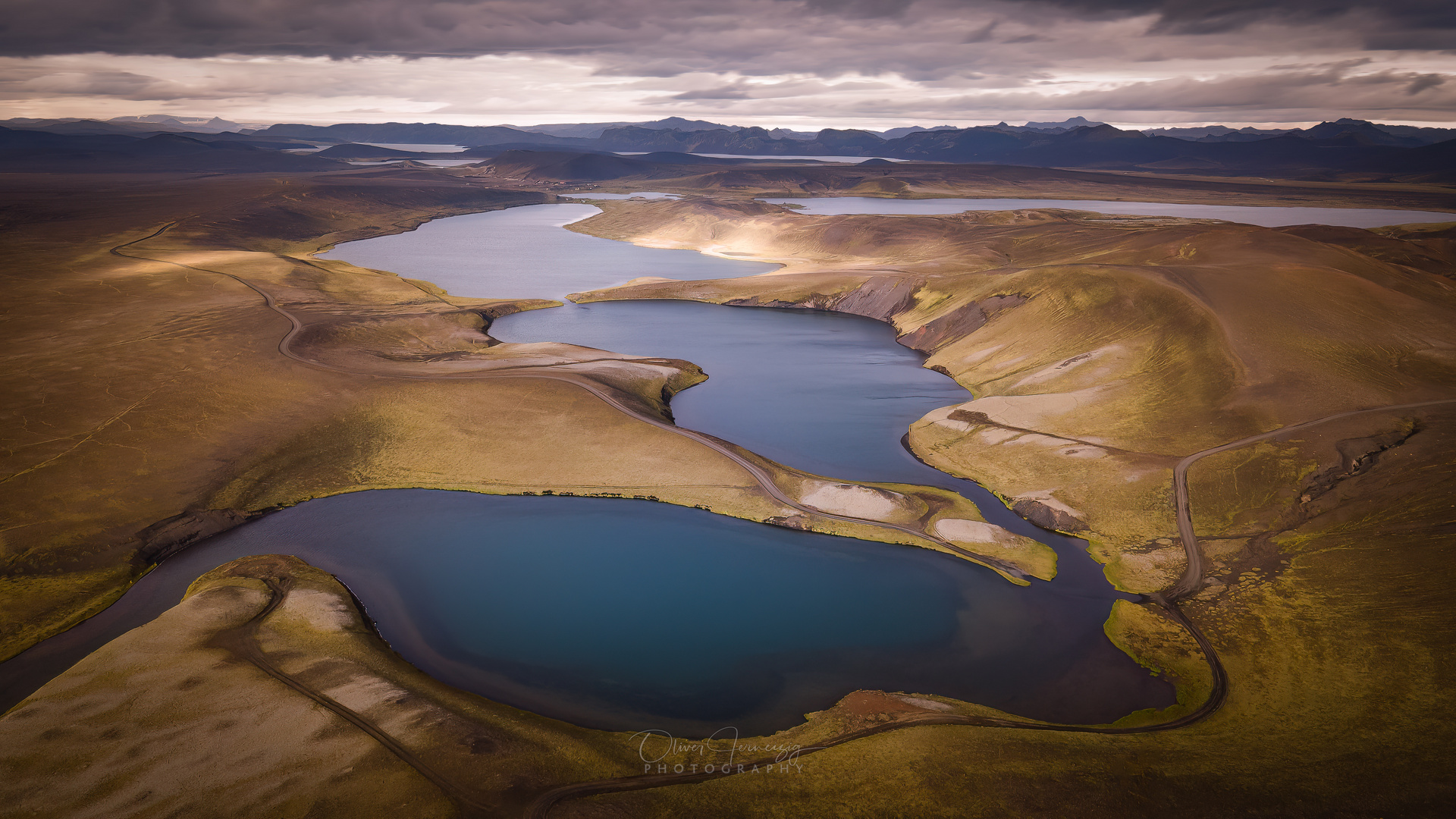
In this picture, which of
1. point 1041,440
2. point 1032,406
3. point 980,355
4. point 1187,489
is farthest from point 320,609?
point 980,355

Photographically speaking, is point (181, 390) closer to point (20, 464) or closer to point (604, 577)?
point (20, 464)

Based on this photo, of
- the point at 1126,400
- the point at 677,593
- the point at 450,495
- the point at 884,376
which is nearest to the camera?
the point at 677,593

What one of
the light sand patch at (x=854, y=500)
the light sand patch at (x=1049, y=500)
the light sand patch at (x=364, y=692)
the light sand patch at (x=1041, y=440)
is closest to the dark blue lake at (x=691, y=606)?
the light sand patch at (x=1049, y=500)

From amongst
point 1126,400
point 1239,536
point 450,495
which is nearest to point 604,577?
point 450,495
